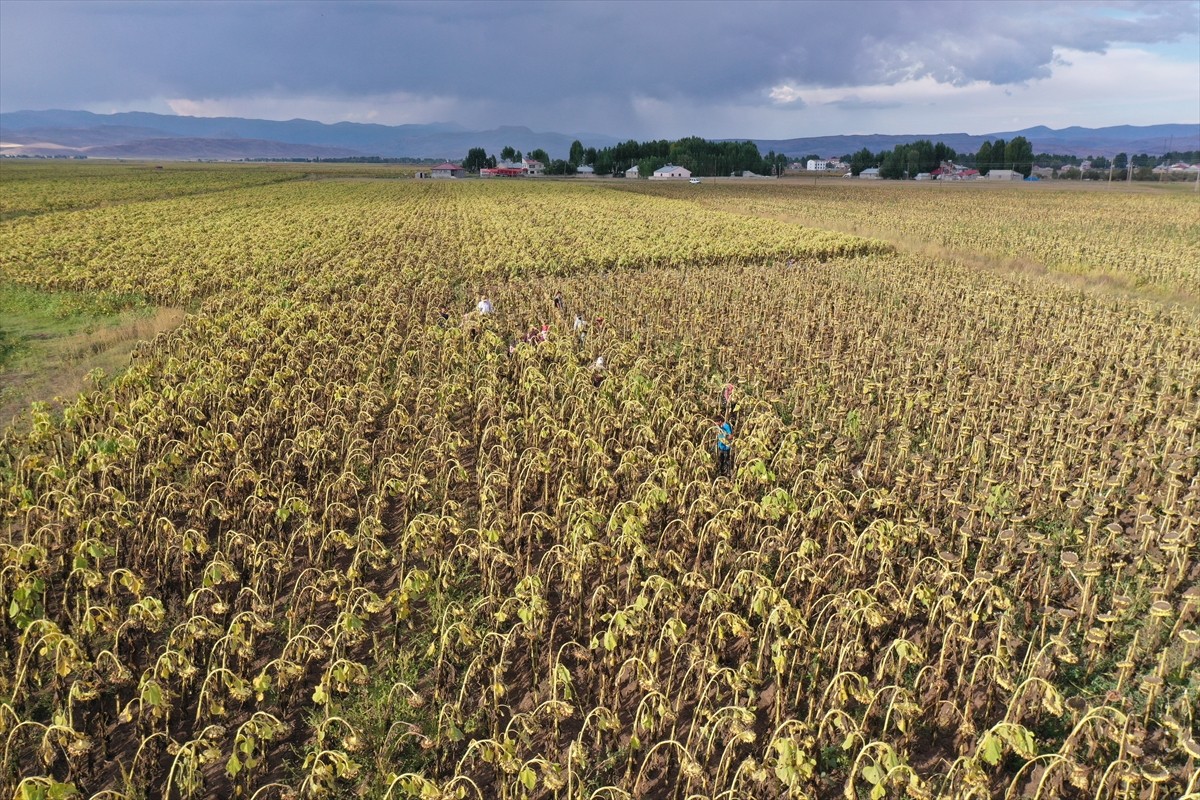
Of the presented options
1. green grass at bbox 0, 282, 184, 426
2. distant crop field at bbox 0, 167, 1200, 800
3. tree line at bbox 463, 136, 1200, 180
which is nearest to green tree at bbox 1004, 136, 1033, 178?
tree line at bbox 463, 136, 1200, 180

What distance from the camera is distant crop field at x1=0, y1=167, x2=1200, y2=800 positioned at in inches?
222

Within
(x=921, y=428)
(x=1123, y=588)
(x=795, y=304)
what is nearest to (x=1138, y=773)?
(x=1123, y=588)

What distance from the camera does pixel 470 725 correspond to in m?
6.13

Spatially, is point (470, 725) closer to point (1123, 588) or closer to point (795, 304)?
point (1123, 588)

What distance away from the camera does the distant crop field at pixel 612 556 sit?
18.5ft

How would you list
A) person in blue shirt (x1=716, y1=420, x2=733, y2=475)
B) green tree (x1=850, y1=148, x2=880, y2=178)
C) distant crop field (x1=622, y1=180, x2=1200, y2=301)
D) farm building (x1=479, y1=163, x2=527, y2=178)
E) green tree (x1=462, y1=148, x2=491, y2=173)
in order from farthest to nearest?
green tree (x1=850, y1=148, x2=880, y2=178)
green tree (x1=462, y1=148, x2=491, y2=173)
farm building (x1=479, y1=163, x2=527, y2=178)
distant crop field (x1=622, y1=180, x2=1200, y2=301)
person in blue shirt (x1=716, y1=420, x2=733, y2=475)

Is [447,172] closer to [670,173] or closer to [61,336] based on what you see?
[670,173]

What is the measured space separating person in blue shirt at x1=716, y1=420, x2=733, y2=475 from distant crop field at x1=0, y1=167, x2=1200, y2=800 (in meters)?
0.37

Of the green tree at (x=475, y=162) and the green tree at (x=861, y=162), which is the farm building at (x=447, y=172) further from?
the green tree at (x=861, y=162)

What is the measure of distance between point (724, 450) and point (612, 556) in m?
3.54

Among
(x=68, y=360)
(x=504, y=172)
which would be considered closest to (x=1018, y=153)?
(x=504, y=172)

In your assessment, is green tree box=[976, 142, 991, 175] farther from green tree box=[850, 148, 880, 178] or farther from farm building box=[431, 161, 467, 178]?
farm building box=[431, 161, 467, 178]

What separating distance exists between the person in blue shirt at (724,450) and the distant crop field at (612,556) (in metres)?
0.37

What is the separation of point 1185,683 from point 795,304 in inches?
591
